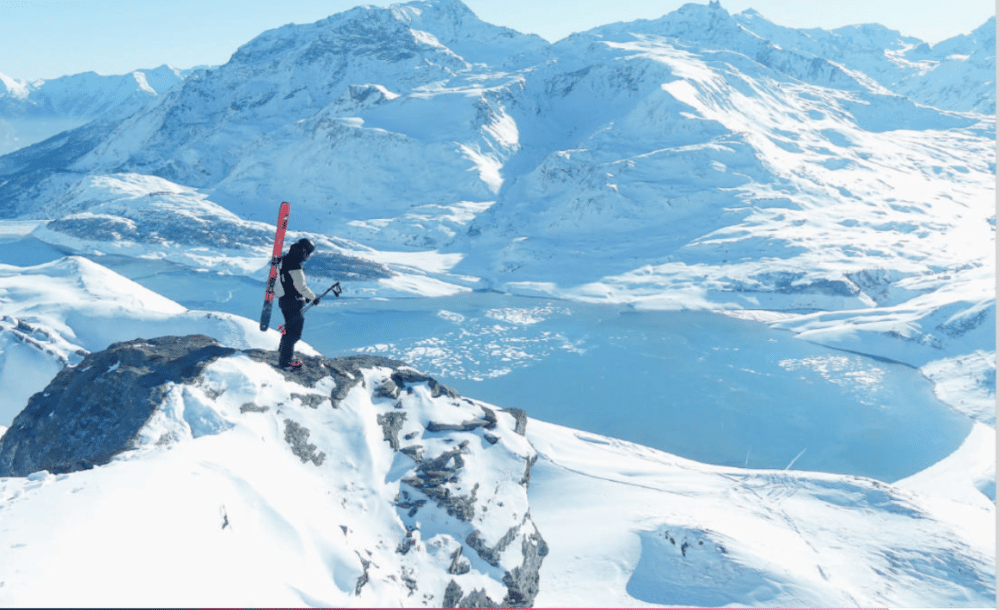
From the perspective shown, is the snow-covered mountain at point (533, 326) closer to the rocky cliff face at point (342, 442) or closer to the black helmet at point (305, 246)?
the rocky cliff face at point (342, 442)

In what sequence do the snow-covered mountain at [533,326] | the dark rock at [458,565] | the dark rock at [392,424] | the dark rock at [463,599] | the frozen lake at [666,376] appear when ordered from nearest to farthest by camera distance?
the snow-covered mountain at [533,326], the dark rock at [463,599], the dark rock at [458,565], the dark rock at [392,424], the frozen lake at [666,376]

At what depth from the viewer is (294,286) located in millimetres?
11594

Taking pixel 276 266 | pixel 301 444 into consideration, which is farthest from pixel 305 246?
pixel 301 444

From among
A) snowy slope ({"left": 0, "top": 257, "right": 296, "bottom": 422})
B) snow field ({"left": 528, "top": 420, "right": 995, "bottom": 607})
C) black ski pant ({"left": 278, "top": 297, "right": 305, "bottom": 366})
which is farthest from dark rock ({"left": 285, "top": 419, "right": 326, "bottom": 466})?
snowy slope ({"left": 0, "top": 257, "right": 296, "bottom": 422})

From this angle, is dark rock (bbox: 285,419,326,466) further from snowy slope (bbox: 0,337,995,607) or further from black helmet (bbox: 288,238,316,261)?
black helmet (bbox: 288,238,316,261)

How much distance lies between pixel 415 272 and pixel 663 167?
156ft

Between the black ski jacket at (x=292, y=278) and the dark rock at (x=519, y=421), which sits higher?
the black ski jacket at (x=292, y=278)

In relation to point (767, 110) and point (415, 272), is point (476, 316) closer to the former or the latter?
point (415, 272)


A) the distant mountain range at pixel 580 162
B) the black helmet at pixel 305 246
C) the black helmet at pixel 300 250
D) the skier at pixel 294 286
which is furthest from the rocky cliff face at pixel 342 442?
the distant mountain range at pixel 580 162

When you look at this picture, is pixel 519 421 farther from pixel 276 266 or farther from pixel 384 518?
pixel 276 266

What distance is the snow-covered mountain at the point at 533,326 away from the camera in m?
11.1

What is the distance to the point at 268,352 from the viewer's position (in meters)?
14.1

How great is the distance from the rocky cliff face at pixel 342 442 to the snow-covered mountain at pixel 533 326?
0.09m

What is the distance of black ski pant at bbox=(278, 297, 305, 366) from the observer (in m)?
11.8
